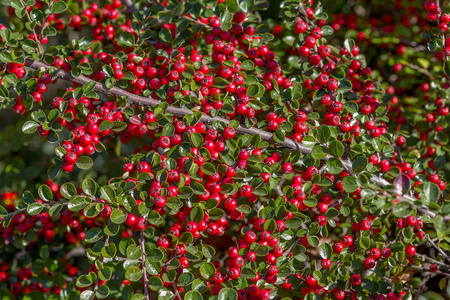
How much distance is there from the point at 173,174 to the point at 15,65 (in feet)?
3.37

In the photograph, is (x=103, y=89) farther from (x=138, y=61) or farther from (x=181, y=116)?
(x=181, y=116)

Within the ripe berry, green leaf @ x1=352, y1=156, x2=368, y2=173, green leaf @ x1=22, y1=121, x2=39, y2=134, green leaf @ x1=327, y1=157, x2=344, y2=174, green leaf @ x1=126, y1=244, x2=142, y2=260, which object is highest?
green leaf @ x1=352, y1=156, x2=368, y2=173

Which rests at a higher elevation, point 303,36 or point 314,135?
point 303,36

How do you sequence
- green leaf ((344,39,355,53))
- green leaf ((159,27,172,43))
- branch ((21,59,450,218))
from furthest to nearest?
1. green leaf ((344,39,355,53))
2. green leaf ((159,27,172,43))
3. branch ((21,59,450,218))

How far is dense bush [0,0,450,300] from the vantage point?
200 centimetres

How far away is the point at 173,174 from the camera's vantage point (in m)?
1.96

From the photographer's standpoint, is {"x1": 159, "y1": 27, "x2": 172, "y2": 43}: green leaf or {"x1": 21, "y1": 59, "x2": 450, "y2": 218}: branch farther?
{"x1": 159, "y1": 27, "x2": 172, "y2": 43}: green leaf

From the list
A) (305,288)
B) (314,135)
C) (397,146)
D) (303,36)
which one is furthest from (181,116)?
(397,146)

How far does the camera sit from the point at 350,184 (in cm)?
191

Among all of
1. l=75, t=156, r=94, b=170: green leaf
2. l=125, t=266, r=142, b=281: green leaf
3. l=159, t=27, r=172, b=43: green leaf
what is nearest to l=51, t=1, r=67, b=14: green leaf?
l=159, t=27, r=172, b=43: green leaf

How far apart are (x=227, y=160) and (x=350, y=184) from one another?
0.59 meters

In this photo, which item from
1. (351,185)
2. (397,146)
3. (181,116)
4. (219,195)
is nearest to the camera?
(351,185)

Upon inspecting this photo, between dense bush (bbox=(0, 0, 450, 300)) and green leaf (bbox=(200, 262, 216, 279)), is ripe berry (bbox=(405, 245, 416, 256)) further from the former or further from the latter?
green leaf (bbox=(200, 262, 216, 279))

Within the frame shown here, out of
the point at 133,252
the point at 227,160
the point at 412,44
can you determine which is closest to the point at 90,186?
the point at 133,252
